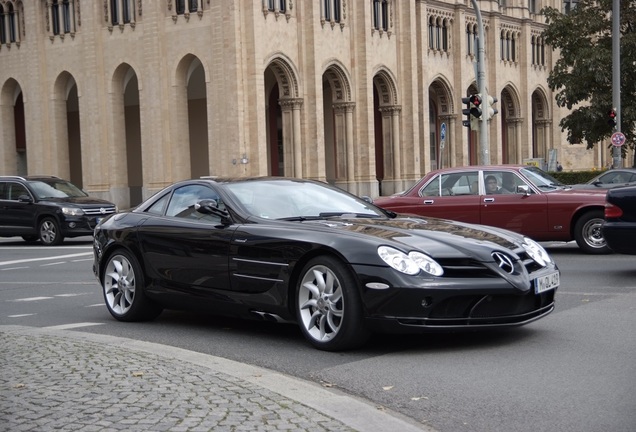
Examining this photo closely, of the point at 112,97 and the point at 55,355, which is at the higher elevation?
the point at 112,97

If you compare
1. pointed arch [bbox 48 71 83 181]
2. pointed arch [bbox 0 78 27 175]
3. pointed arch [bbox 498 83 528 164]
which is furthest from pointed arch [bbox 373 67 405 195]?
pointed arch [bbox 0 78 27 175]

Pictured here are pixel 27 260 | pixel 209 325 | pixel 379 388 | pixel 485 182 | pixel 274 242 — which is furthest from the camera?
pixel 27 260

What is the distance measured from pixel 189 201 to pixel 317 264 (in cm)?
211

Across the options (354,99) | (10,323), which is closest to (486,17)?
(354,99)

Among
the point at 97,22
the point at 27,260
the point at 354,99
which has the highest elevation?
the point at 97,22

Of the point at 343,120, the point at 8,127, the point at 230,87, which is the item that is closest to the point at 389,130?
the point at 343,120

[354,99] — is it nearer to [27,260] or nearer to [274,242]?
[27,260]

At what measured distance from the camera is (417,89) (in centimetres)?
5269

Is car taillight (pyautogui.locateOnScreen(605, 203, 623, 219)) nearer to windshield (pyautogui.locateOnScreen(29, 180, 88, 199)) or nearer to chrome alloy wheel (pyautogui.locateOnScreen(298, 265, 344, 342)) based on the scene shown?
chrome alloy wheel (pyautogui.locateOnScreen(298, 265, 344, 342))

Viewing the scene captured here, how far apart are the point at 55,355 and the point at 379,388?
102 inches

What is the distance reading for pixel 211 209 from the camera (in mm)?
8383

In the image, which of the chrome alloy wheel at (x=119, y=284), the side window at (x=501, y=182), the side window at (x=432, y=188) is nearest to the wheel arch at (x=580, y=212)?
the side window at (x=501, y=182)

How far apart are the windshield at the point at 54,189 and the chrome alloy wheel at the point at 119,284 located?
15953mm

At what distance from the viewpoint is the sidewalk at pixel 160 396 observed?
202 inches
